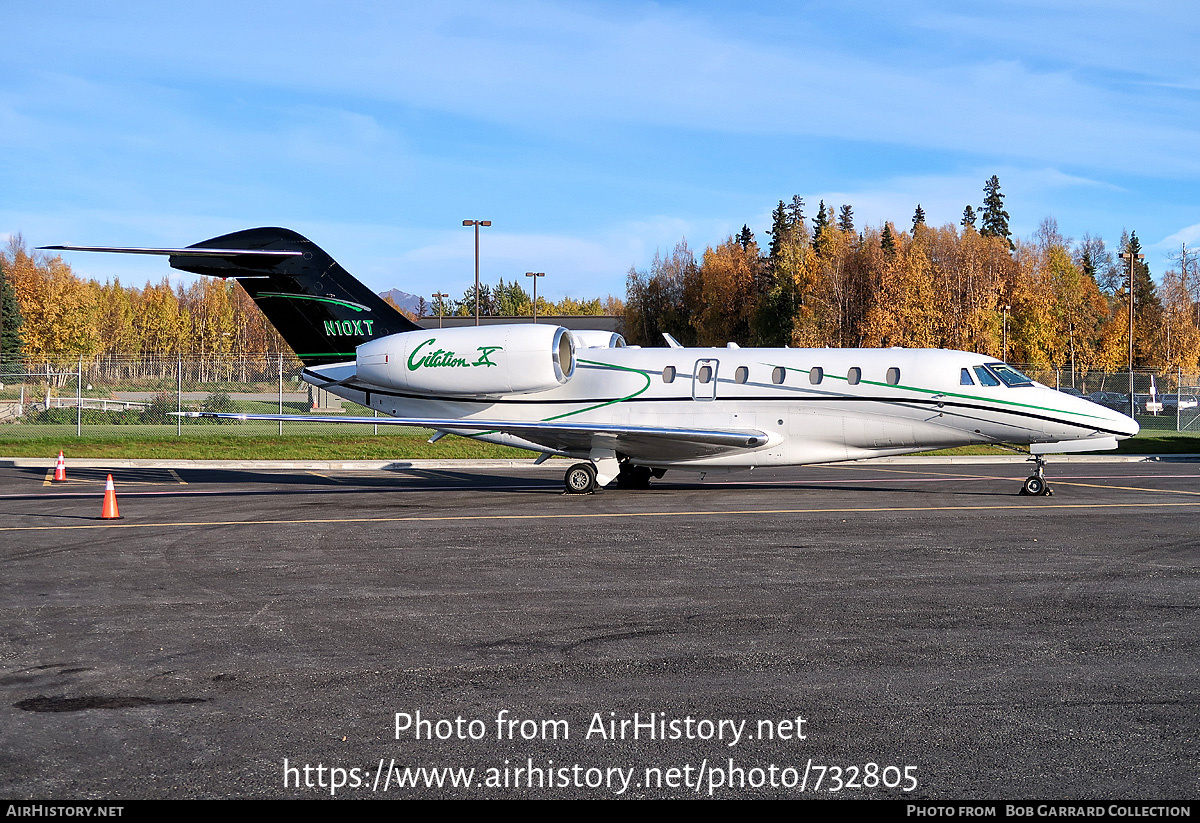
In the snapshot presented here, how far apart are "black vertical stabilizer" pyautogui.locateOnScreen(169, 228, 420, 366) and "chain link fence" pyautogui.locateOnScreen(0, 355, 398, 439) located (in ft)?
34.6

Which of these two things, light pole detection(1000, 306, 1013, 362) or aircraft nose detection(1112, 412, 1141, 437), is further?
light pole detection(1000, 306, 1013, 362)

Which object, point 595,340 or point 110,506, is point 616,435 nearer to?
point 595,340

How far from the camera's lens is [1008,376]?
1978 cm

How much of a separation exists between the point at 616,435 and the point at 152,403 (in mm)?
30016

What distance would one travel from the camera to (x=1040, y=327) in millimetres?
75500

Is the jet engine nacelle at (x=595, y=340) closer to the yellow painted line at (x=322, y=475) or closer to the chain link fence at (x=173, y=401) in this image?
the yellow painted line at (x=322, y=475)

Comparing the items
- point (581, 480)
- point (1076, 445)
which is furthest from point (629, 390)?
point (1076, 445)

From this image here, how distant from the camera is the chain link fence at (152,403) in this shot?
1543 inches

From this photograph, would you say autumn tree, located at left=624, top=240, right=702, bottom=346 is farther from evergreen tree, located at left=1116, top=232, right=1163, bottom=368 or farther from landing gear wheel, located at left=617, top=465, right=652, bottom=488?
landing gear wheel, located at left=617, top=465, right=652, bottom=488

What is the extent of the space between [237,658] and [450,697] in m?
1.88

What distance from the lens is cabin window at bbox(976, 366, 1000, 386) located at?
64.3 ft

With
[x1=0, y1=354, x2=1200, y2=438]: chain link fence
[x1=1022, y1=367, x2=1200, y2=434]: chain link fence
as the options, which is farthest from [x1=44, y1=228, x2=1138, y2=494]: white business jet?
[x1=1022, y1=367, x2=1200, y2=434]: chain link fence

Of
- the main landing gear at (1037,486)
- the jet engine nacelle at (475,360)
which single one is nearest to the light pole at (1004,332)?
the main landing gear at (1037,486)
